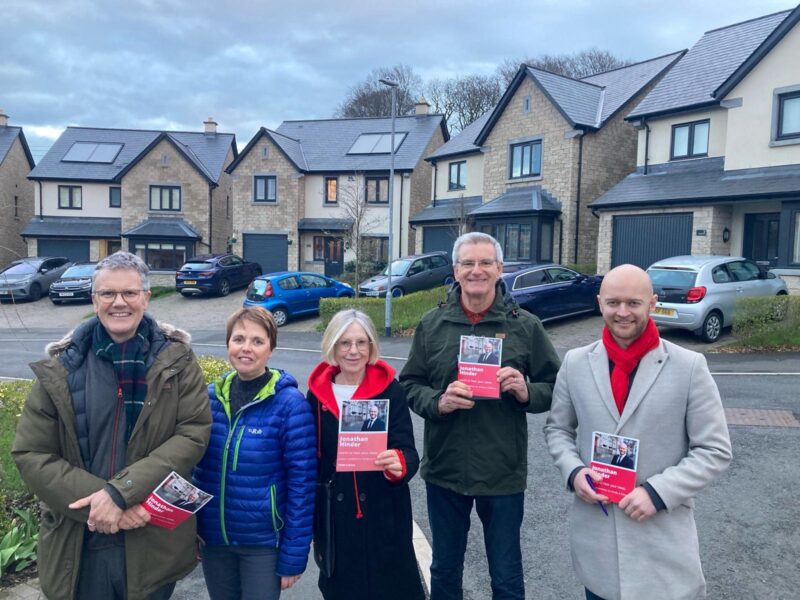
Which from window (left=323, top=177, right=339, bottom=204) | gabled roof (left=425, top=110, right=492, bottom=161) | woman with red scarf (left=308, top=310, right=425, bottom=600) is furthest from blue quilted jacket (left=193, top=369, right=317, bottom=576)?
window (left=323, top=177, right=339, bottom=204)

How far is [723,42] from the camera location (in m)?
22.4

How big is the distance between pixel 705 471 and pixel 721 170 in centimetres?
1961

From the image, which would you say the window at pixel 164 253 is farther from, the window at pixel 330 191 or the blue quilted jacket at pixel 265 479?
the blue quilted jacket at pixel 265 479

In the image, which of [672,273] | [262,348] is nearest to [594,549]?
[262,348]

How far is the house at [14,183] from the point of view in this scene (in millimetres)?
36031

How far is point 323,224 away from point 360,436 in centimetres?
3067

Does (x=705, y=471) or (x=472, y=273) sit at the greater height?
(x=472, y=273)

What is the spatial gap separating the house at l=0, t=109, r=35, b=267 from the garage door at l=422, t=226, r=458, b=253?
77.9 ft

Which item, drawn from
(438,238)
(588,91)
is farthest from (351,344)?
(438,238)

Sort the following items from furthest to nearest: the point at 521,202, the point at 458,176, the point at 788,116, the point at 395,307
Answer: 1. the point at 458,176
2. the point at 521,202
3. the point at 395,307
4. the point at 788,116

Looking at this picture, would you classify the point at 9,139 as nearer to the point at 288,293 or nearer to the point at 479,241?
the point at 288,293

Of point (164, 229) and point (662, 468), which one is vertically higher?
point (164, 229)

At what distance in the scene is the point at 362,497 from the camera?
3.04 m

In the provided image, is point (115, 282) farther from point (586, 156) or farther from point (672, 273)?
point (586, 156)
